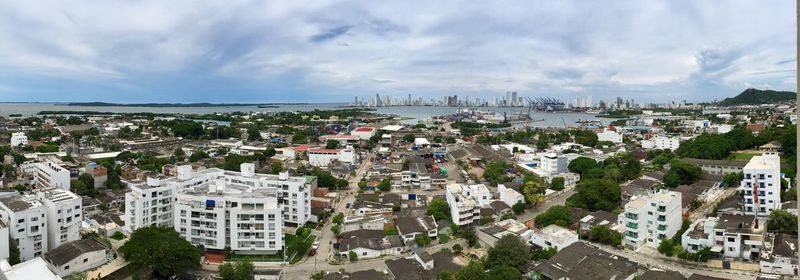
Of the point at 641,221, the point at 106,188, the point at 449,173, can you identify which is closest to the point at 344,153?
the point at 449,173

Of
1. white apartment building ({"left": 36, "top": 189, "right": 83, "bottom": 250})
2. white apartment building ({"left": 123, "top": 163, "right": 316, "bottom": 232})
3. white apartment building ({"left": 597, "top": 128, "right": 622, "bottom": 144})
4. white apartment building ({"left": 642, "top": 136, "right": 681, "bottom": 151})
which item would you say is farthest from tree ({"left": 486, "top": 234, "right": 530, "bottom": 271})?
white apartment building ({"left": 597, "top": 128, "right": 622, "bottom": 144})

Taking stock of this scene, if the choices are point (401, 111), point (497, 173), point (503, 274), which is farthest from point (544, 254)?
point (401, 111)

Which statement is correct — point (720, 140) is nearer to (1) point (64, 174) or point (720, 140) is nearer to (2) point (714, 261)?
(2) point (714, 261)

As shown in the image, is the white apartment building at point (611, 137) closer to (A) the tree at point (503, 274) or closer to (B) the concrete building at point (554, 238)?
(B) the concrete building at point (554, 238)

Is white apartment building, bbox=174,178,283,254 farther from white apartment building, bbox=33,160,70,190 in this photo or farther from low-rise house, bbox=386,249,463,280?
white apartment building, bbox=33,160,70,190

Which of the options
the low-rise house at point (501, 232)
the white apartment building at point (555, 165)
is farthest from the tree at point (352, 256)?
the white apartment building at point (555, 165)
